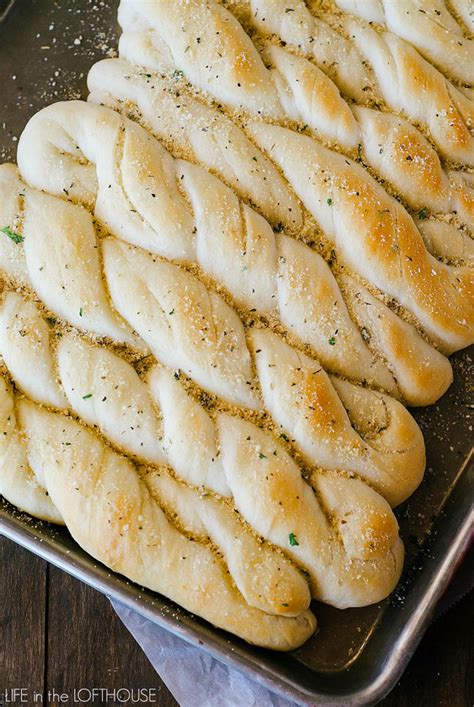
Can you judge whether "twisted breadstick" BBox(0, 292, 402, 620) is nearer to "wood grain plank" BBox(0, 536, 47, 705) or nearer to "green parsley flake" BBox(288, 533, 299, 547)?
"green parsley flake" BBox(288, 533, 299, 547)

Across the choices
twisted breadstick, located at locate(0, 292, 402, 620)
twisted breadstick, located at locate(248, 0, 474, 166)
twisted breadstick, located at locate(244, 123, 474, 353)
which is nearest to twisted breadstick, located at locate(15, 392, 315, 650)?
twisted breadstick, located at locate(0, 292, 402, 620)

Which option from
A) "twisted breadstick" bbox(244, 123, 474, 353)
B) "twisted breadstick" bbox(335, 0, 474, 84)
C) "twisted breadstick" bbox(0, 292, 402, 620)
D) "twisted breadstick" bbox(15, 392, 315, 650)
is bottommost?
"twisted breadstick" bbox(15, 392, 315, 650)

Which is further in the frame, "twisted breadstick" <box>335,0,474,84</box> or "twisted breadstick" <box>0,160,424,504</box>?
"twisted breadstick" <box>335,0,474,84</box>

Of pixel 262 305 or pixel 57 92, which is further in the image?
pixel 57 92

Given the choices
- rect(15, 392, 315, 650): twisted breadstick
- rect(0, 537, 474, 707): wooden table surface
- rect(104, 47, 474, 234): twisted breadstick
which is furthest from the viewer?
rect(0, 537, 474, 707): wooden table surface

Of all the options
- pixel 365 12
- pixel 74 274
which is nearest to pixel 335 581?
pixel 74 274

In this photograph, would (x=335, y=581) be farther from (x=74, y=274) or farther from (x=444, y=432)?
(x=74, y=274)

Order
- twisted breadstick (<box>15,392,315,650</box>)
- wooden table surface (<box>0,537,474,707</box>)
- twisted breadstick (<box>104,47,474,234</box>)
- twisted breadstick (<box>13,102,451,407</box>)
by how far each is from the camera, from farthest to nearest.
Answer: wooden table surface (<box>0,537,474,707</box>), twisted breadstick (<box>104,47,474,234</box>), twisted breadstick (<box>13,102,451,407</box>), twisted breadstick (<box>15,392,315,650</box>)
